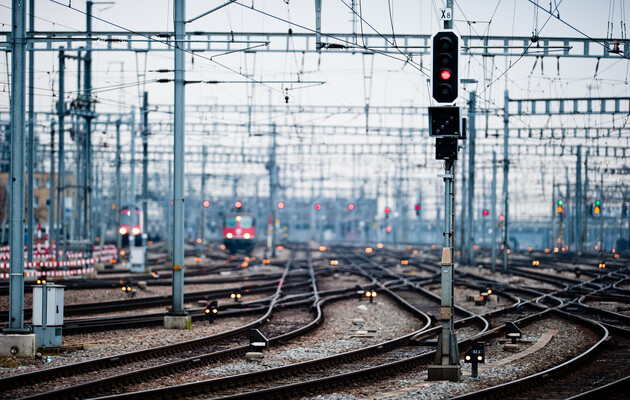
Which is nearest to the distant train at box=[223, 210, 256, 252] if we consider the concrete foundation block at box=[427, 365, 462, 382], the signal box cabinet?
the signal box cabinet

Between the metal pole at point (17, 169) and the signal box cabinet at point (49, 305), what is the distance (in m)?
0.39

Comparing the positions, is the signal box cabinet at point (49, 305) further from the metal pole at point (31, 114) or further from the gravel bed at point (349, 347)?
the metal pole at point (31, 114)

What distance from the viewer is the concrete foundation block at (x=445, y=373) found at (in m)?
13.2

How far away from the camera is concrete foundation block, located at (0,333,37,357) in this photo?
594 inches

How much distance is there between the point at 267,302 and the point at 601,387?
54.0ft

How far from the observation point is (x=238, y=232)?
6725 centimetres

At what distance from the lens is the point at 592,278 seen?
39.3m

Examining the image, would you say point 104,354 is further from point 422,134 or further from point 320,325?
point 422,134

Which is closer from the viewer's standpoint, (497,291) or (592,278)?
(497,291)

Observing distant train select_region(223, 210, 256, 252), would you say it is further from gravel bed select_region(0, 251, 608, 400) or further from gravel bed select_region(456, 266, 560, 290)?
gravel bed select_region(0, 251, 608, 400)

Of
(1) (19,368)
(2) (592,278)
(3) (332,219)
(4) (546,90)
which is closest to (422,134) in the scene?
(4) (546,90)

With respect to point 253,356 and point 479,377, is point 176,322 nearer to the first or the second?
point 253,356

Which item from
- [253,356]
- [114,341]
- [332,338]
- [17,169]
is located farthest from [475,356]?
[17,169]

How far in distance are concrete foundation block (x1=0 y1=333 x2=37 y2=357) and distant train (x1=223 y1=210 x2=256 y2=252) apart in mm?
51948
